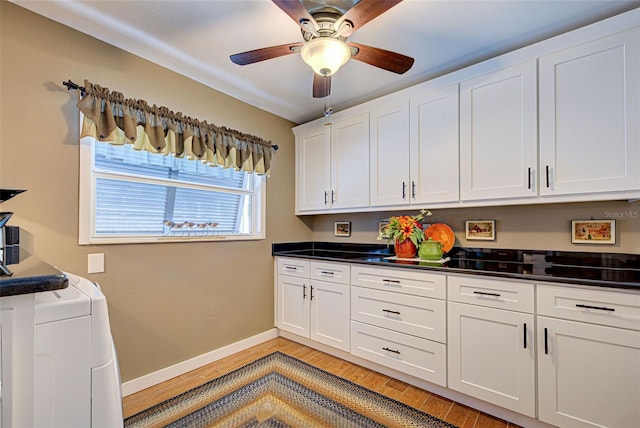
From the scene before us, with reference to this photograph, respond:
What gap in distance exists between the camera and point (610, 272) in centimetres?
178

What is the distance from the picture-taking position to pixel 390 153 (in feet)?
8.72

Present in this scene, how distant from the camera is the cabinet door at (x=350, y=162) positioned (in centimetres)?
283

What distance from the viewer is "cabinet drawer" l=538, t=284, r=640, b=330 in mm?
1444

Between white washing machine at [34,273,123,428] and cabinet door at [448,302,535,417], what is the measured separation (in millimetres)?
1896

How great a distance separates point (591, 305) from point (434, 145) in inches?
57.0

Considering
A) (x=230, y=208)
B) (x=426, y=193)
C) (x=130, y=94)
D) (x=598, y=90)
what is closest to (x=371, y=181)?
(x=426, y=193)

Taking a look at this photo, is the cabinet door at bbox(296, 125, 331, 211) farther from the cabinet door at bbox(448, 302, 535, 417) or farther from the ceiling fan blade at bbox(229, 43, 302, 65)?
the cabinet door at bbox(448, 302, 535, 417)

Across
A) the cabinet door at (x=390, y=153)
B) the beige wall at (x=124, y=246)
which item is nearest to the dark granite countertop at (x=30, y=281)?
the beige wall at (x=124, y=246)

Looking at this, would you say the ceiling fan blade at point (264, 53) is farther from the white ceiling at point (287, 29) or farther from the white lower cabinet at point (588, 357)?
the white lower cabinet at point (588, 357)

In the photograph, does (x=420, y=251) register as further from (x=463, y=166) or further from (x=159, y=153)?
(x=159, y=153)

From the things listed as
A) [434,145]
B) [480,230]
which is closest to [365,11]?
[434,145]

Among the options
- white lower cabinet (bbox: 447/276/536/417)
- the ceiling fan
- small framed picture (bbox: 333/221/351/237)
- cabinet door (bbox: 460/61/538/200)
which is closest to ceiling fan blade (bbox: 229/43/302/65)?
the ceiling fan

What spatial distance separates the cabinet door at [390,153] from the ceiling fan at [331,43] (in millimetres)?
832

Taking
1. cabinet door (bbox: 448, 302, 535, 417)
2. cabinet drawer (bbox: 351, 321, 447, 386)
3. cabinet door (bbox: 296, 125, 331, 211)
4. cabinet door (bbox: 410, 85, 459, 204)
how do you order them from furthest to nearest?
cabinet door (bbox: 296, 125, 331, 211) → cabinet door (bbox: 410, 85, 459, 204) → cabinet drawer (bbox: 351, 321, 447, 386) → cabinet door (bbox: 448, 302, 535, 417)
